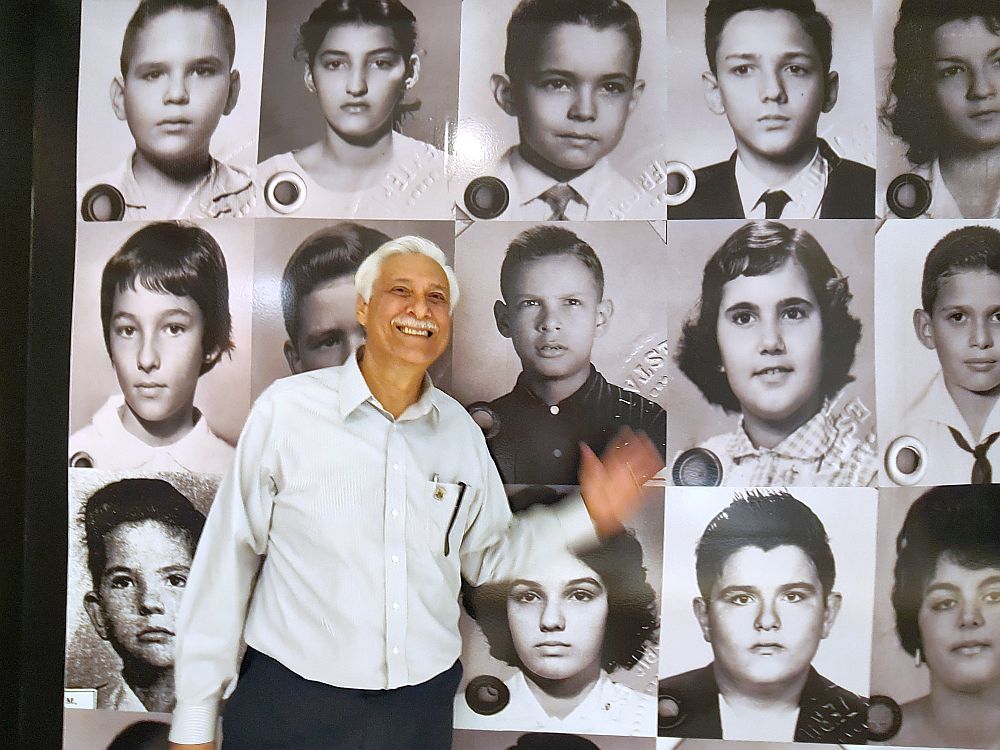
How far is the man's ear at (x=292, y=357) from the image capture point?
2.05 metres

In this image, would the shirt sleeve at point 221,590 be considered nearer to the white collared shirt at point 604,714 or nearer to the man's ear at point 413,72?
the white collared shirt at point 604,714

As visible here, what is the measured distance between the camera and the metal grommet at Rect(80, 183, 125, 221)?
82.4 inches

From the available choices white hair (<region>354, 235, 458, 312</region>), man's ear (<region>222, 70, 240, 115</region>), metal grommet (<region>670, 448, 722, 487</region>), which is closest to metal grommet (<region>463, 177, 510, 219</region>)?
white hair (<region>354, 235, 458, 312</region>)

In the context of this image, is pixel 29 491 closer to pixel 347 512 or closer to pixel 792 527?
pixel 347 512

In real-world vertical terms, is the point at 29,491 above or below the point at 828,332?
below

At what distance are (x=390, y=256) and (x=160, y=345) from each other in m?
0.73

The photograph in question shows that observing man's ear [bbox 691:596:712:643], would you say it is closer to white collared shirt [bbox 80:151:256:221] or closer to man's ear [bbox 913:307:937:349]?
man's ear [bbox 913:307:937:349]

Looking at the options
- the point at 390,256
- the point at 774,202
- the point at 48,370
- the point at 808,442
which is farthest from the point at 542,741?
the point at 48,370

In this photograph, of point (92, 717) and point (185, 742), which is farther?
point (92, 717)

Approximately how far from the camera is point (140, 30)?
2.09 m

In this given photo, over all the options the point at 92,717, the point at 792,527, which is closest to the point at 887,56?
the point at 792,527

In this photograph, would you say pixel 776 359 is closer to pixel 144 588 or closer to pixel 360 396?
pixel 360 396

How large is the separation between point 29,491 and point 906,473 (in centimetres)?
231

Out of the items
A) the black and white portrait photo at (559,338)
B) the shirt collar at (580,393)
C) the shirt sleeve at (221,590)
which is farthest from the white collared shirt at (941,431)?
the shirt sleeve at (221,590)
